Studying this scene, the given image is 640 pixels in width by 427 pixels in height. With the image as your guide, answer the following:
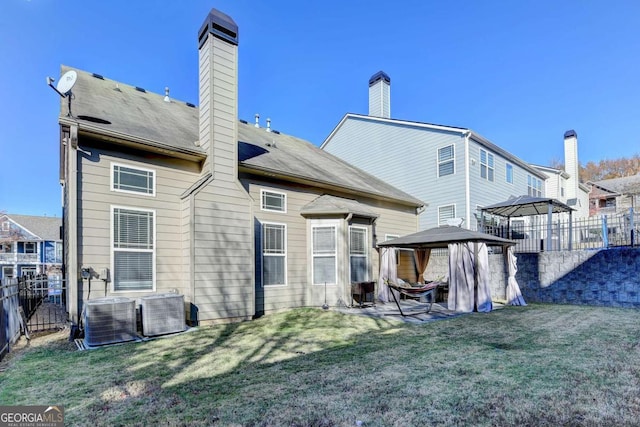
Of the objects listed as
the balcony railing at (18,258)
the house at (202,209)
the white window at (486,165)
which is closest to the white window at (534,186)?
the white window at (486,165)

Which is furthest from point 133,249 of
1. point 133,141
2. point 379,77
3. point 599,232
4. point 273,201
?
point 379,77

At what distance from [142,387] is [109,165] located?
4.10 metres

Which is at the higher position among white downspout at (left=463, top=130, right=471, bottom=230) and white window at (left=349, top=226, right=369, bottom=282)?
white downspout at (left=463, top=130, right=471, bottom=230)

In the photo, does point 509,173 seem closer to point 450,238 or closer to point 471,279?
point 450,238

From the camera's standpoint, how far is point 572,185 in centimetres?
1836

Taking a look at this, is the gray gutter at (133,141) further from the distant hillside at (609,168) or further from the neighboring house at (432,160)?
the distant hillside at (609,168)

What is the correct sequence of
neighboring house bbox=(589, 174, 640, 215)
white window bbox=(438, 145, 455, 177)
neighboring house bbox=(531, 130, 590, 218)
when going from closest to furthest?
white window bbox=(438, 145, 455, 177), neighboring house bbox=(531, 130, 590, 218), neighboring house bbox=(589, 174, 640, 215)

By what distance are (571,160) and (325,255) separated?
56.0ft

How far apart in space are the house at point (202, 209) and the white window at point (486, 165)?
5901 mm

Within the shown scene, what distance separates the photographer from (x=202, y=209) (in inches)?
251

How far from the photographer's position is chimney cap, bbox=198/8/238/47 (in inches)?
271

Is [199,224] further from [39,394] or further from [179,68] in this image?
[179,68]

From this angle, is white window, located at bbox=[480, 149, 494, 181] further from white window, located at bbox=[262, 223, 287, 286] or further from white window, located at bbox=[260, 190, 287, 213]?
A: white window, located at bbox=[262, 223, 287, 286]

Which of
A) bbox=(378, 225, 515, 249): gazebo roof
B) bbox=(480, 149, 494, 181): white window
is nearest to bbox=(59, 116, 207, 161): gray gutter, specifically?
bbox=(378, 225, 515, 249): gazebo roof
